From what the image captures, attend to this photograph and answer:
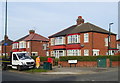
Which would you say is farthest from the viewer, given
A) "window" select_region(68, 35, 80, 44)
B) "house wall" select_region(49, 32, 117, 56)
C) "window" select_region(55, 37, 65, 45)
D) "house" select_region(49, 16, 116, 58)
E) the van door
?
"window" select_region(55, 37, 65, 45)

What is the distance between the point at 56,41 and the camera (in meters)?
39.5

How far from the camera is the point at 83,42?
34188 mm

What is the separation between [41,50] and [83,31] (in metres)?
21.5

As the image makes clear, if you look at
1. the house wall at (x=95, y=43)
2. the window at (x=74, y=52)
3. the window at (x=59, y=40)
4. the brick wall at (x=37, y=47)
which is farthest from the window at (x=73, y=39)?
the brick wall at (x=37, y=47)

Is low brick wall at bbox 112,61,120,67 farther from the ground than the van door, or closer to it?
closer to it

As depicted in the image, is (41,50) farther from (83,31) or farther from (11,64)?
(11,64)

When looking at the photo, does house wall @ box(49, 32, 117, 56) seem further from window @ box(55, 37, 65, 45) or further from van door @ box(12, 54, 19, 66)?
van door @ box(12, 54, 19, 66)

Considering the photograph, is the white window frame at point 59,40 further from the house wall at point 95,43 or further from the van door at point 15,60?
the van door at point 15,60

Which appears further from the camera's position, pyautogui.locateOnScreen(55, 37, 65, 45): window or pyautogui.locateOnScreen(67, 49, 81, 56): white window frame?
pyautogui.locateOnScreen(55, 37, 65, 45): window

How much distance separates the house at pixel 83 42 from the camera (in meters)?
33.3

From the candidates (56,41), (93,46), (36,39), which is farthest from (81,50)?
(36,39)

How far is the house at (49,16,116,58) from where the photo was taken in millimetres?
33281

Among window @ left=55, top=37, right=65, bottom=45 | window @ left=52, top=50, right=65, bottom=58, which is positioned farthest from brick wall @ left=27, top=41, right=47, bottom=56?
window @ left=55, top=37, right=65, bottom=45

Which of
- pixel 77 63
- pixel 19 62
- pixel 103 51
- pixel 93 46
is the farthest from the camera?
pixel 103 51
